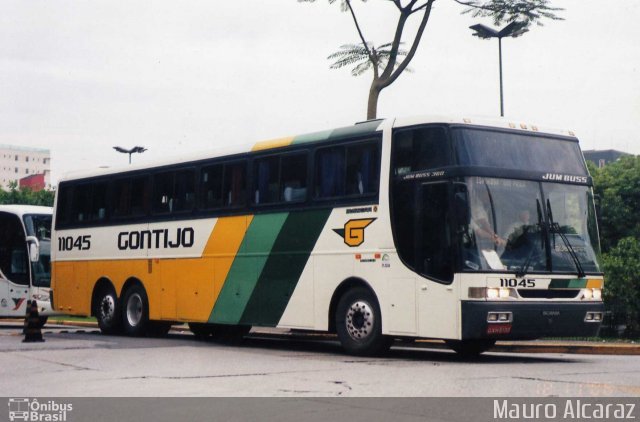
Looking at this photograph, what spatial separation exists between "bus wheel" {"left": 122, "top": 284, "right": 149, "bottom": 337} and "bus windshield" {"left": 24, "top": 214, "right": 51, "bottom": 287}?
7.30m

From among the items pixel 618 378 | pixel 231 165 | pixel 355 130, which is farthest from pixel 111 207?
pixel 618 378

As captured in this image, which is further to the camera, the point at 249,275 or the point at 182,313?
the point at 182,313

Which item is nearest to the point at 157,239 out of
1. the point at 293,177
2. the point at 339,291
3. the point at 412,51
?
the point at 293,177

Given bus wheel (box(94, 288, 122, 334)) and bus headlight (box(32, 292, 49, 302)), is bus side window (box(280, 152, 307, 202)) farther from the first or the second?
bus headlight (box(32, 292, 49, 302))

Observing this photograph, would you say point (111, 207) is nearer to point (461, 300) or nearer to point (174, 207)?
point (174, 207)

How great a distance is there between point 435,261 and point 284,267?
12.2ft

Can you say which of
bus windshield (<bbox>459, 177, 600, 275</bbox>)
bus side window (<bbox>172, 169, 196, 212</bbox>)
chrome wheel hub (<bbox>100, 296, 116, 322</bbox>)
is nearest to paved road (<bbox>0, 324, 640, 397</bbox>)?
bus windshield (<bbox>459, 177, 600, 275</bbox>)

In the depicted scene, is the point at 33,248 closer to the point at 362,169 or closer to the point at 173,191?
the point at 173,191

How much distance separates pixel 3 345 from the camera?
18328 millimetres

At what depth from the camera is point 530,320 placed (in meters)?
14.8

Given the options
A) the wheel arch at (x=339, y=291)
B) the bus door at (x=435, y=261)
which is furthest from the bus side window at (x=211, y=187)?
the bus door at (x=435, y=261)

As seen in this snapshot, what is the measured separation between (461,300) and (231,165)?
632 cm

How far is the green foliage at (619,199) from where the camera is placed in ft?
196

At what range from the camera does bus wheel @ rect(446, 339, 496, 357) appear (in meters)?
16.7
